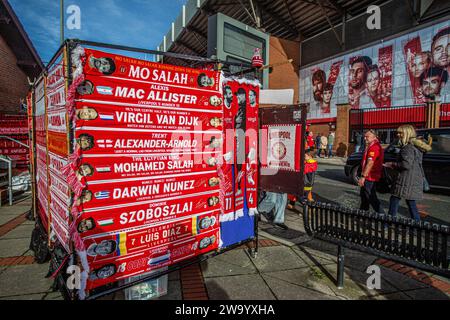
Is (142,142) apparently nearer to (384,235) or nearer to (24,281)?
(24,281)

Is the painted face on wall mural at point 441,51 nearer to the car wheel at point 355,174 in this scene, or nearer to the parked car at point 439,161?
the parked car at point 439,161

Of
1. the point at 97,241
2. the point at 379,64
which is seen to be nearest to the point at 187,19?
the point at 379,64

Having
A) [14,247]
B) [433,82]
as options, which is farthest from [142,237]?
[433,82]

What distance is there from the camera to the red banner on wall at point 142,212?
7.47 ft

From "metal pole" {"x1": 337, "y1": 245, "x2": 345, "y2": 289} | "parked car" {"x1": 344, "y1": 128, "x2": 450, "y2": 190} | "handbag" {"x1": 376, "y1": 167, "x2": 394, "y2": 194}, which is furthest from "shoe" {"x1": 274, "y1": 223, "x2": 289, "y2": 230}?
"parked car" {"x1": 344, "y1": 128, "x2": 450, "y2": 190}

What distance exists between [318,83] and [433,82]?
9.06 metres

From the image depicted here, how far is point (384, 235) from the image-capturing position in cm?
263

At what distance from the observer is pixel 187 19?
901 inches

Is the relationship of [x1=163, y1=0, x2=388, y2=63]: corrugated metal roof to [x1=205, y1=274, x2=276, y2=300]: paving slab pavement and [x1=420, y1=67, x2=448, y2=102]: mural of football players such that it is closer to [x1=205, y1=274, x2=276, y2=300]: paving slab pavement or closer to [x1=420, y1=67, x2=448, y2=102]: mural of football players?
[x1=420, y1=67, x2=448, y2=102]: mural of football players

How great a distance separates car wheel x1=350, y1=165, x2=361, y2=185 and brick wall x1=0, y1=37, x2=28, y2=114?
1314 cm

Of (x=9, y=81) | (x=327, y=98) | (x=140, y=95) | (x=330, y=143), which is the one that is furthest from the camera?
(x=327, y=98)

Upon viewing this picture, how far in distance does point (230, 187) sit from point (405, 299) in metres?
2.27

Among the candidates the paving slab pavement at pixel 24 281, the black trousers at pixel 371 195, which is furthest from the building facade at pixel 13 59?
the black trousers at pixel 371 195

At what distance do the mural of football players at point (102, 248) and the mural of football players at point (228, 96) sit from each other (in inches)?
79.0
